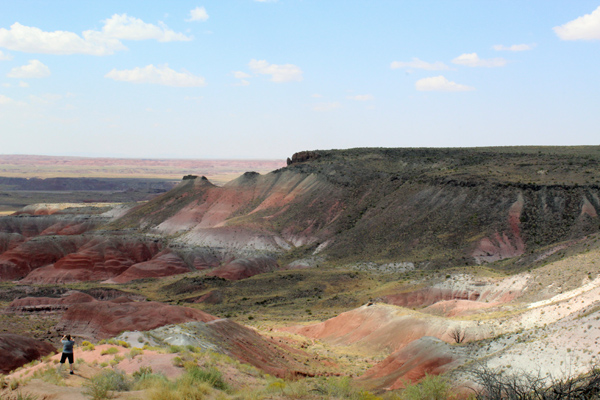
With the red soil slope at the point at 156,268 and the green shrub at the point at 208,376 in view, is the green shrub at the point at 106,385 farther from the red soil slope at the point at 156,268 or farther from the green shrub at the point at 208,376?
the red soil slope at the point at 156,268

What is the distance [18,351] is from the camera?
95.6ft

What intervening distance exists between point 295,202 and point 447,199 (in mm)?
25553

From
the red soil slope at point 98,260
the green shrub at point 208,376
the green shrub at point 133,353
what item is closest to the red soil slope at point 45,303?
the red soil slope at point 98,260

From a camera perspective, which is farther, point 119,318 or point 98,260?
point 98,260

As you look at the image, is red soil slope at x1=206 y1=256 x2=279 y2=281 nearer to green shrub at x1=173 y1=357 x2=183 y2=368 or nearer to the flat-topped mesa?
the flat-topped mesa

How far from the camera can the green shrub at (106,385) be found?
14234 millimetres

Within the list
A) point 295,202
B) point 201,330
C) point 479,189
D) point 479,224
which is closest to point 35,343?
point 201,330

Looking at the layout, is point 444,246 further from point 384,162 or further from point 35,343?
point 35,343

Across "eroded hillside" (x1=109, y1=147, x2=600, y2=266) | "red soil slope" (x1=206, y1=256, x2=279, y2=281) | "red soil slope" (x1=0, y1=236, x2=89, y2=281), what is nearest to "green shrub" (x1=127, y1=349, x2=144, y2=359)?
"eroded hillside" (x1=109, y1=147, x2=600, y2=266)

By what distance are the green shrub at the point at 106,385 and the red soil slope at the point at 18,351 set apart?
1382 centimetres

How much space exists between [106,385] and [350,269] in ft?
158

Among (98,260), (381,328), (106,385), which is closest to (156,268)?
(98,260)

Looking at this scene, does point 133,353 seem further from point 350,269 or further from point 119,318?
point 350,269

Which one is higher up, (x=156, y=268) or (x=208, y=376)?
(x=208, y=376)
